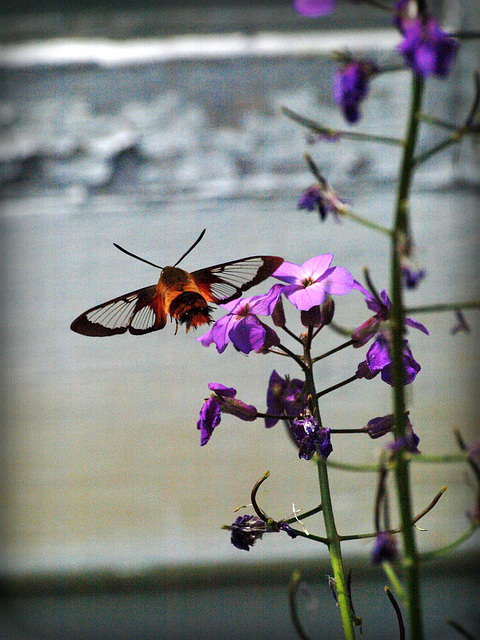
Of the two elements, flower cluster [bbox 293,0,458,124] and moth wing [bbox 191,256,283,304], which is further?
moth wing [bbox 191,256,283,304]

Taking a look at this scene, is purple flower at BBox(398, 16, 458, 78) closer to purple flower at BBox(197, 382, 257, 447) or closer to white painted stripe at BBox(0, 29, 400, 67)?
purple flower at BBox(197, 382, 257, 447)

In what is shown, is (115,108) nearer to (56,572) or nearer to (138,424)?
(138,424)

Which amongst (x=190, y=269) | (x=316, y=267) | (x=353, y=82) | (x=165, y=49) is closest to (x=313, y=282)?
(x=316, y=267)

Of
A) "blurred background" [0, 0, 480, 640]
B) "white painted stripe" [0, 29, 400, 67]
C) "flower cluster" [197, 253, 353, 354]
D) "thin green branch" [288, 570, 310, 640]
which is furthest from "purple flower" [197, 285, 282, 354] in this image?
"white painted stripe" [0, 29, 400, 67]

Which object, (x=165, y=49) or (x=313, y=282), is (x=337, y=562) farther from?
(x=165, y=49)

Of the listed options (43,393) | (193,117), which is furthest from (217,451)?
(193,117)

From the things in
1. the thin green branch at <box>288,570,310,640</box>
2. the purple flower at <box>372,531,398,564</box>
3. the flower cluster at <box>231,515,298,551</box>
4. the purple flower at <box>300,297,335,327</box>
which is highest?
the purple flower at <box>300,297,335,327</box>
